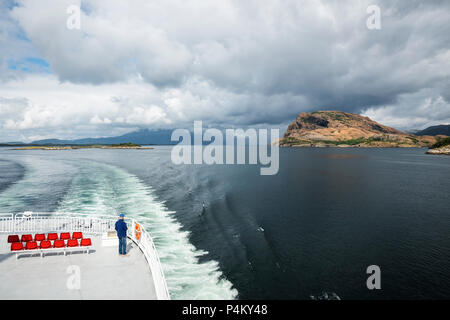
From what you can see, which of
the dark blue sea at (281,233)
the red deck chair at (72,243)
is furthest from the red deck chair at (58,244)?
the dark blue sea at (281,233)

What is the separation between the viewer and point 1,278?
12633mm

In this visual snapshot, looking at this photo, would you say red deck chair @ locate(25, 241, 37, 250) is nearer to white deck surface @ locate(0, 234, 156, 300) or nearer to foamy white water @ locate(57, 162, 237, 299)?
white deck surface @ locate(0, 234, 156, 300)

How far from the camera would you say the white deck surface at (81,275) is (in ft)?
38.2

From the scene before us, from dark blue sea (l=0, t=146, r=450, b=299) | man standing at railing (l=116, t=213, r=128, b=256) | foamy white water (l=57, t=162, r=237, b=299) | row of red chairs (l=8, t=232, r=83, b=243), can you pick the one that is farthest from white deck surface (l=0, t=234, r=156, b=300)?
dark blue sea (l=0, t=146, r=450, b=299)

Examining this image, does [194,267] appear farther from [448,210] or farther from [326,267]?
[448,210]

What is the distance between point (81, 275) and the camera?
13.2 m

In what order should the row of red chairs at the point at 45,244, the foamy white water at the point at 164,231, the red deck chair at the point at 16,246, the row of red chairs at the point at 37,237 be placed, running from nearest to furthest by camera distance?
the red deck chair at the point at 16,246, the row of red chairs at the point at 45,244, the row of red chairs at the point at 37,237, the foamy white water at the point at 164,231

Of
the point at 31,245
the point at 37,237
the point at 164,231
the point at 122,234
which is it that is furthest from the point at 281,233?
the point at 31,245

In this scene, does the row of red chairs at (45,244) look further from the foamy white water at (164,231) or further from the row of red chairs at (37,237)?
the foamy white water at (164,231)

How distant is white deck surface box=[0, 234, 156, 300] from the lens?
458 inches

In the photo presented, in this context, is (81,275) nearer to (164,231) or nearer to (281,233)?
(164,231)

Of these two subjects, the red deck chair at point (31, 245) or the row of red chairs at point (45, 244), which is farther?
the red deck chair at point (31, 245)

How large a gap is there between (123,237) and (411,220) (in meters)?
36.9
